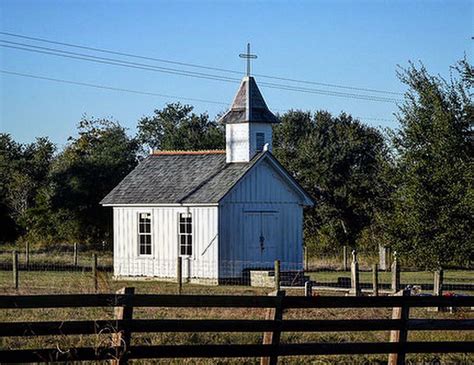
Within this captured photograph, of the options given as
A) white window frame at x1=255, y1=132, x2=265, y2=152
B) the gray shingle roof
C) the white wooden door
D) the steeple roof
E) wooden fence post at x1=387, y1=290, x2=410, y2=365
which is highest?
the steeple roof

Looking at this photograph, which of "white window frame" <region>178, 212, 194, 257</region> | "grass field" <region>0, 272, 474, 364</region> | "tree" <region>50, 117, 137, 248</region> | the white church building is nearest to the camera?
"grass field" <region>0, 272, 474, 364</region>

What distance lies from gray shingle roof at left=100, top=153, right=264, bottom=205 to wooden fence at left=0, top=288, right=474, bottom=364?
24.0m

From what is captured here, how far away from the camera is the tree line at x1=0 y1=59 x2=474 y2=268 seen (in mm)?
29250

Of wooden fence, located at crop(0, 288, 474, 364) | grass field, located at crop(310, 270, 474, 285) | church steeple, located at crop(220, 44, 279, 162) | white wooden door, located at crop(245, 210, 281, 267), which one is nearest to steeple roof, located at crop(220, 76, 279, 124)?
church steeple, located at crop(220, 44, 279, 162)

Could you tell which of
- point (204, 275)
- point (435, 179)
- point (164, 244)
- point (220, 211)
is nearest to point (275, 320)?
point (435, 179)

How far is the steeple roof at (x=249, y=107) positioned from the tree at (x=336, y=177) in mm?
16851

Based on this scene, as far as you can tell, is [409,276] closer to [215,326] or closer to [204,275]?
[204,275]

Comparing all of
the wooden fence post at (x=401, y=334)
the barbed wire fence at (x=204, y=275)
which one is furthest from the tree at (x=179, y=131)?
the wooden fence post at (x=401, y=334)

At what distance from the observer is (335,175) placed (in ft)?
205

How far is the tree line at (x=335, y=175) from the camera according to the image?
29250 mm

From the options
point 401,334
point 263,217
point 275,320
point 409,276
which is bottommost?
point 409,276

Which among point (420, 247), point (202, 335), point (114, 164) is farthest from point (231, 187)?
point (114, 164)

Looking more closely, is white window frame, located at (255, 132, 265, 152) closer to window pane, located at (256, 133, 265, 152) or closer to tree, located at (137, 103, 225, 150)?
window pane, located at (256, 133, 265, 152)

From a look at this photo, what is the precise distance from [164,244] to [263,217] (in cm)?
396
